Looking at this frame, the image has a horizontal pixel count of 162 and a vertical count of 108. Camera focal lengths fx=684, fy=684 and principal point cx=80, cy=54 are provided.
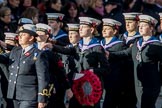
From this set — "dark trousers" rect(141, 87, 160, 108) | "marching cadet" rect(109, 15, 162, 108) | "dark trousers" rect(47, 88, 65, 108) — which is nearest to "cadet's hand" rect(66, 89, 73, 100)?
"dark trousers" rect(47, 88, 65, 108)

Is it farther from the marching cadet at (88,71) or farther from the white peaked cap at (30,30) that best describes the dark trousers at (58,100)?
the white peaked cap at (30,30)

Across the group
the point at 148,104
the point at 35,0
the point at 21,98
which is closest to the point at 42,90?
the point at 21,98

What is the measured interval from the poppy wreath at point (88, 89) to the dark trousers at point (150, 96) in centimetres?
74

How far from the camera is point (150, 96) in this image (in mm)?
10812

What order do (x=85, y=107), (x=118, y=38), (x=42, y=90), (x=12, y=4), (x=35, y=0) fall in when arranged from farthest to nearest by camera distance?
(x=35, y=0) → (x=12, y=4) → (x=118, y=38) → (x=85, y=107) → (x=42, y=90)

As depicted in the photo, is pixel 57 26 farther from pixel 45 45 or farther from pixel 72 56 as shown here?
pixel 45 45

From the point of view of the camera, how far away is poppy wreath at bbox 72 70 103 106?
10.7 m

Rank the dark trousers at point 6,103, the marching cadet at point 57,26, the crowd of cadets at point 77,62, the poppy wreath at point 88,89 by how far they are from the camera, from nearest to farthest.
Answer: the crowd of cadets at point 77,62 < the dark trousers at point 6,103 < the poppy wreath at point 88,89 < the marching cadet at point 57,26

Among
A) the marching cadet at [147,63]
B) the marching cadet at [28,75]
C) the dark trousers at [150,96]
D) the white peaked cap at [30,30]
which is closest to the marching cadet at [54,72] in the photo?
the white peaked cap at [30,30]

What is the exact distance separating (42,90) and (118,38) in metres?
2.51

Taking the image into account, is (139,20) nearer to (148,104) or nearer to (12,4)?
(148,104)

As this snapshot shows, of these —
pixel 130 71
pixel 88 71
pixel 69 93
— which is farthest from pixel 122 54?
pixel 69 93

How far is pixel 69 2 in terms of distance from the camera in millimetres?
15164

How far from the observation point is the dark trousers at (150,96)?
10820 mm
